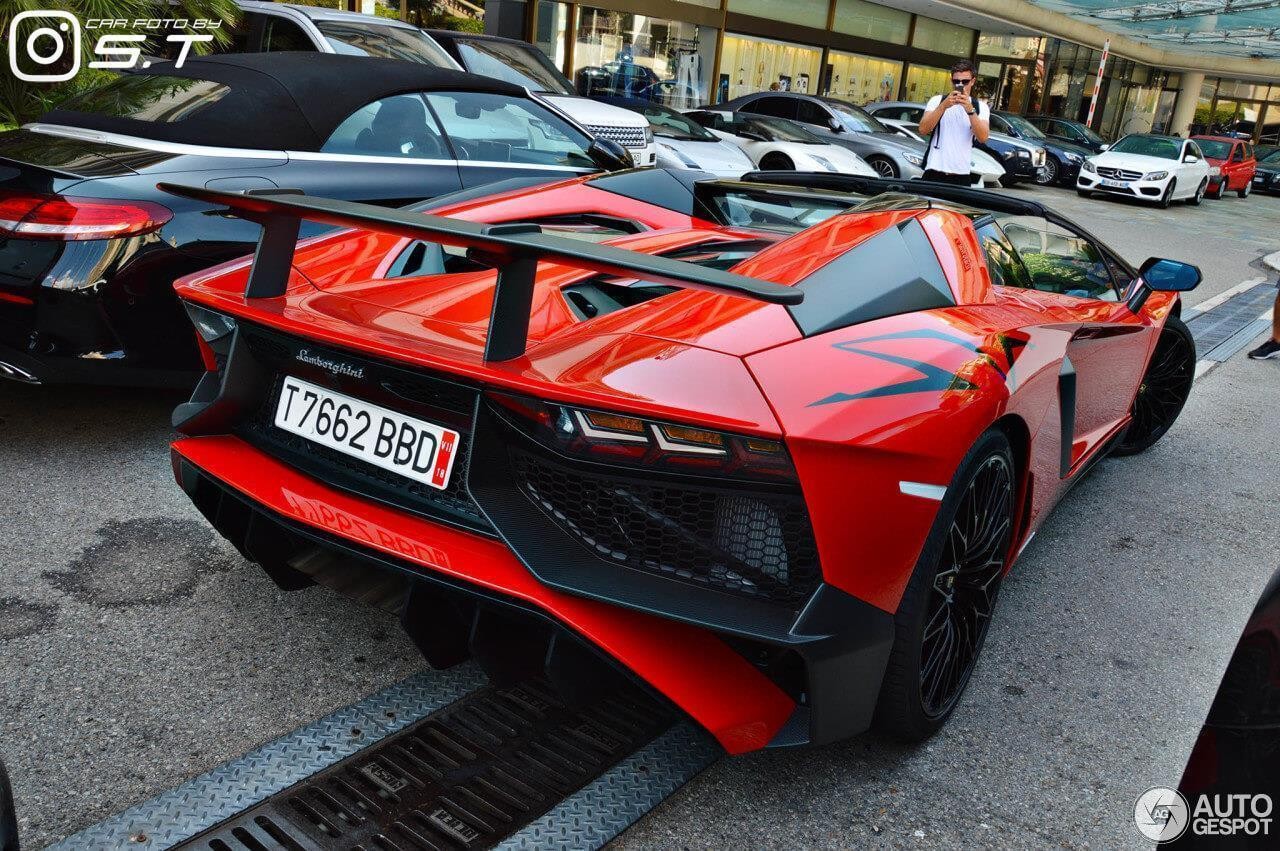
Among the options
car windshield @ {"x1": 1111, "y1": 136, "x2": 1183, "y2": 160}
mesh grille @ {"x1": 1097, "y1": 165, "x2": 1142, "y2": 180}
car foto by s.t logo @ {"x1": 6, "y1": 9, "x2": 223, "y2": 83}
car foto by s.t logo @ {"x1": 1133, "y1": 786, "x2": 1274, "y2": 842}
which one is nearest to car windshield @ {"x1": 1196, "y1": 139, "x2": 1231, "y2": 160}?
car windshield @ {"x1": 1111, "y1": 136, "x2": 1183, "y2": 160}

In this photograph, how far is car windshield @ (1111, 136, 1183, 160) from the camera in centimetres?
2033

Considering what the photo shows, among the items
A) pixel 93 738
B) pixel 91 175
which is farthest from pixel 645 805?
pixel 91 175

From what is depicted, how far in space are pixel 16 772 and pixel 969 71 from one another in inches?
271

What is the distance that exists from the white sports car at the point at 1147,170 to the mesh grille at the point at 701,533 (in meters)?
19.9

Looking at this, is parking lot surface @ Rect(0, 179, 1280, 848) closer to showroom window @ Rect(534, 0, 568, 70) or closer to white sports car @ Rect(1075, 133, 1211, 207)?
showroom window @ Rect(534, 0, 568, 70)

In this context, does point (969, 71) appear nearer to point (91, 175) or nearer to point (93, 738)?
point (91, 175)

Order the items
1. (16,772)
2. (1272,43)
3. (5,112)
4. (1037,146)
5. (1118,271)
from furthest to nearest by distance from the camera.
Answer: (1272,43) → (1037,146) → (5,112) → (1118,271) → (16,772)

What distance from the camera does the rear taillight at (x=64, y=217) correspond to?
3363mm

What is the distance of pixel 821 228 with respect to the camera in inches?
103

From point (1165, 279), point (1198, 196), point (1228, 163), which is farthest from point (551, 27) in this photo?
point (1165, 279)

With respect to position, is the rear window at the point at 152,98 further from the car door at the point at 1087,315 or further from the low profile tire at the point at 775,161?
the low profile tire at the point at 775,161

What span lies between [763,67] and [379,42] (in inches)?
712

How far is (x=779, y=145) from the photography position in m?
13.2

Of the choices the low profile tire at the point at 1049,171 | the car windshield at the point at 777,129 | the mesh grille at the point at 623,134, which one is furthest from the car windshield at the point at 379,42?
the low profile tire at the point at 1049,171
